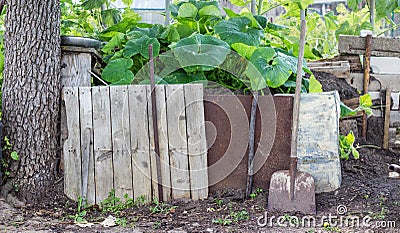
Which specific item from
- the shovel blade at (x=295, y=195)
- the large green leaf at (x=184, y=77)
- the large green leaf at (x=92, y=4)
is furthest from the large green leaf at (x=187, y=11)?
the shovel blade at (x=295, y=195)

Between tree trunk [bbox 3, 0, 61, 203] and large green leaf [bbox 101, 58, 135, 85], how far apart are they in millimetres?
409

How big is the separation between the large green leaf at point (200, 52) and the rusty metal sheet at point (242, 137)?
27 cm

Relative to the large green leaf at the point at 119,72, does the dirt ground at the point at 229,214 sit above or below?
below

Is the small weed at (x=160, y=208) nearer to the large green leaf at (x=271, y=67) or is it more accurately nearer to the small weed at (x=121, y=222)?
the small weed at (x=121, y=222)

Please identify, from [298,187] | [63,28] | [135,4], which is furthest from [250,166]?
[135,4]

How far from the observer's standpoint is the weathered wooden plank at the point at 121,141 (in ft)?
11.3

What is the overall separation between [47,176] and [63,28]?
1641 mm

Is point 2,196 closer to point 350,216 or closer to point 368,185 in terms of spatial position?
point 350,216

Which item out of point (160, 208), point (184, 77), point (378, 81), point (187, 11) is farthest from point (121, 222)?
point (378, 81)

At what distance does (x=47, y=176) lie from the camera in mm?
3471

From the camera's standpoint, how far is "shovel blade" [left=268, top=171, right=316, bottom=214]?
324cm

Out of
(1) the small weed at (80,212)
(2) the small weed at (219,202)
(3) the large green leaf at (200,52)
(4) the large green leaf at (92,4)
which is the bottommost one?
(1) the small weed at (80,212)

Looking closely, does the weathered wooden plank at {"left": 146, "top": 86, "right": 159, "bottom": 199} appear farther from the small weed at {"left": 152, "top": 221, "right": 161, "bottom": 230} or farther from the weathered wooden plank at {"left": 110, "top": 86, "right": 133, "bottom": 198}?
the small weed at {"left": 152, "top": 221, "right": 161, "bottom": 230}

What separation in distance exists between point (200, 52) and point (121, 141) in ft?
2.82
